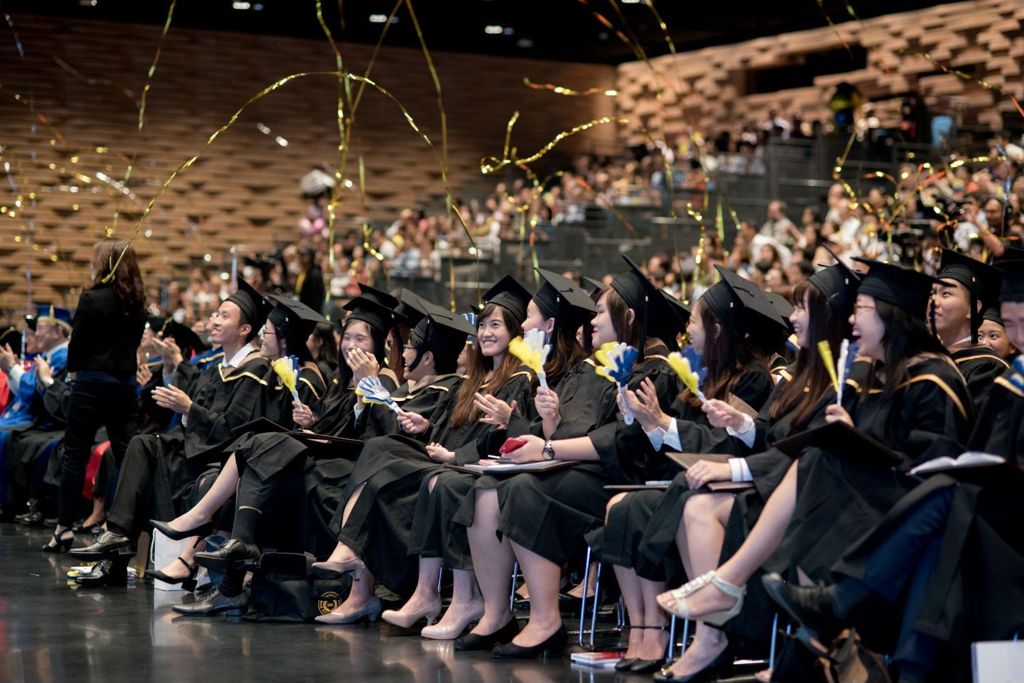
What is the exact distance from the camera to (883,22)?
1980 cm

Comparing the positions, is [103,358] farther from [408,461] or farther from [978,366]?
[978,366]

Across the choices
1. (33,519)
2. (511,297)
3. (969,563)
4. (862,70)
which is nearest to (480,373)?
(511,297)

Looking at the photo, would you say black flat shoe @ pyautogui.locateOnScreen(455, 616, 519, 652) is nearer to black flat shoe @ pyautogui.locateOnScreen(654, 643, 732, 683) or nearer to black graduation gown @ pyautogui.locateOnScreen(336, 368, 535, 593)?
black graduation gown @ pyautogui.locateOnScreen(336, 368, 535, 593)

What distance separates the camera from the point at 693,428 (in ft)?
16.4

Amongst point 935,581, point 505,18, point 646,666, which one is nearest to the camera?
point 935,581

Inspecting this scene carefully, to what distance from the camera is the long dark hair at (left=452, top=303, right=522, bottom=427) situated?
6080 mm

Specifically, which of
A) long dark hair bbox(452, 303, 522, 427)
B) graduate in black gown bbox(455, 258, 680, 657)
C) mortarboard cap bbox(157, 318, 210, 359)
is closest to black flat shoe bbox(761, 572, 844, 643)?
graduate in black gown bbox(455, 258, 680, 657)

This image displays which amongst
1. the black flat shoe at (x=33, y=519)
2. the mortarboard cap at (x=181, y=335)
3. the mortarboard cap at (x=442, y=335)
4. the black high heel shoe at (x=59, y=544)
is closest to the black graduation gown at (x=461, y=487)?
the mortarboard cap at (x=442, y=335)

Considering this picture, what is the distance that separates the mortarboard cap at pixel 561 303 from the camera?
19.5 feet

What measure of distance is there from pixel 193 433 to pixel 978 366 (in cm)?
397

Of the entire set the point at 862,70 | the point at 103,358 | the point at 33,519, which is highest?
the point at 862,70

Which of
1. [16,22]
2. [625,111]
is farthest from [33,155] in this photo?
[625,111]

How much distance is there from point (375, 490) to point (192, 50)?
16.3 meters

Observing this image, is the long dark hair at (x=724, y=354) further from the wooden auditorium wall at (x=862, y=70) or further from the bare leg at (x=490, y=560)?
the wooden auditorium wall at (x=862, y=70)
